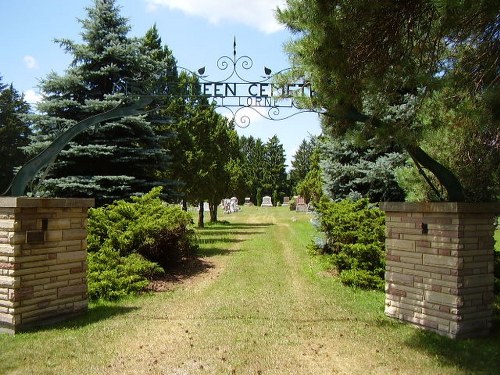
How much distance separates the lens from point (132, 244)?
29.4 ft

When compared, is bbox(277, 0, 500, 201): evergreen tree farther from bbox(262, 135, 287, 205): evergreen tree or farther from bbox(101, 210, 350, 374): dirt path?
bbox(262, 135, 287, 205): evergreen tree

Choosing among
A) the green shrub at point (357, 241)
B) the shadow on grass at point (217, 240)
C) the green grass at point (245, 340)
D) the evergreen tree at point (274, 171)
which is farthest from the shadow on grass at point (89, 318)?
the evergreen tree at point (274, 171)

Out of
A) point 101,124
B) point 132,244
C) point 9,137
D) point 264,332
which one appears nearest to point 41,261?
point 264,332

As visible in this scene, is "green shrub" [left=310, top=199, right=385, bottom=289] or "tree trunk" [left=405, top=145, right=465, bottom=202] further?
"green shrub" [left=310, top=199, right=385, bottom=289]

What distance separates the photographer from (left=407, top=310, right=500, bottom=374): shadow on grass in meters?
4.29

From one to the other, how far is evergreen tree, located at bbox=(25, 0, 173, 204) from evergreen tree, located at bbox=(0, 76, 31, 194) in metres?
25.0

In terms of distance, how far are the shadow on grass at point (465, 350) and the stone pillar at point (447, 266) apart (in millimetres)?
128

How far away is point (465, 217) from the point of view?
508cm

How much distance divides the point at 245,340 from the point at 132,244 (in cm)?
456

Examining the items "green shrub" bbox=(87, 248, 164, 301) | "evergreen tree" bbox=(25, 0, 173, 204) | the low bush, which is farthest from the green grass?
"evergreen tree" bbox=(25, 0, 173, 204)

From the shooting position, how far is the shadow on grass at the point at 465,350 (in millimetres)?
4285

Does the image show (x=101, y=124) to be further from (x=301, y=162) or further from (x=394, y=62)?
(x=301, y=162)

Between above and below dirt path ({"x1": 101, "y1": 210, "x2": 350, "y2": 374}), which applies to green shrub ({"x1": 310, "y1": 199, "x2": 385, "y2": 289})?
above

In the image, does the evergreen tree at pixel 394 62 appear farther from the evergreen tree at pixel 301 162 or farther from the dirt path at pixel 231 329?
the evergreen tree at pixel 301 162
